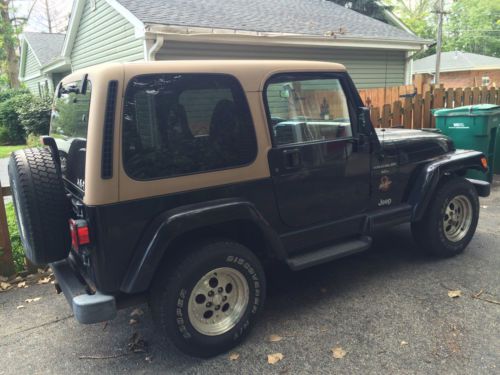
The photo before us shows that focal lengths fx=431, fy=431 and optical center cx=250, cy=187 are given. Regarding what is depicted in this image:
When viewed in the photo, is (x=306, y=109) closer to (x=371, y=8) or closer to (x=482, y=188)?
(x=482, y=188)

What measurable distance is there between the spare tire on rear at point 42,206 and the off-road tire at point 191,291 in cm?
68

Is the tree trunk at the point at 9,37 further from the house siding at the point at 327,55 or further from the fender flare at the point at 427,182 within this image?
the fender flare at the point at 427,182

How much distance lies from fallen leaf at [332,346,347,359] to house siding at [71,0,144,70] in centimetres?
763

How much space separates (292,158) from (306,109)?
47 cm

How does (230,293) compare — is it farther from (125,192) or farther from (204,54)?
(204,54)

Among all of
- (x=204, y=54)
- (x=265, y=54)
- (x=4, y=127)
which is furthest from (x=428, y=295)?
(x=4, y=127)

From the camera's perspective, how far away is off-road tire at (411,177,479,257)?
4.18m

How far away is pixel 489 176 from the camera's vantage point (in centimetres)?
696

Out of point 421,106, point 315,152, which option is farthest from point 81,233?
point 421,106

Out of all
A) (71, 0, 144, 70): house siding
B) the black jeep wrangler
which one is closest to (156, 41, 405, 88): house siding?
(71, 0, 144, 70): house siding

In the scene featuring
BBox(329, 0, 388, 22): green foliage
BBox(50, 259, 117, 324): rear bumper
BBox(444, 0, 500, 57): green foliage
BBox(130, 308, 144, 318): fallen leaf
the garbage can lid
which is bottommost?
BBox(130, 308, 144, 318): fallen leaf

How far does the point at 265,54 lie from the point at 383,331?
8.63m

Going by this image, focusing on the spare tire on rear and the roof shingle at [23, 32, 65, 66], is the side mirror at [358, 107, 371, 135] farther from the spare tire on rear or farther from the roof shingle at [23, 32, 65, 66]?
the roof shingle at [23, 32, 65, 66]

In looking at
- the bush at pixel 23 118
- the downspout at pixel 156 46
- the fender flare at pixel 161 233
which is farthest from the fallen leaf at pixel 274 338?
the bush at pixel 23 118
